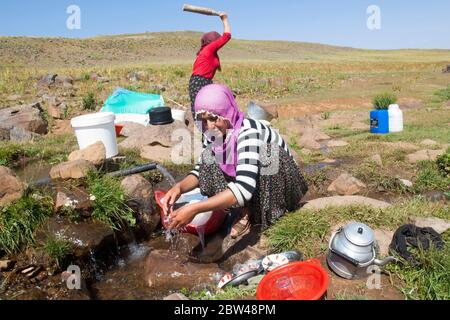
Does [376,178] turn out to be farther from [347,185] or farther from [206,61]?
[206,61]

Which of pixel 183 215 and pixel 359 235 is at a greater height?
pixel 183 215

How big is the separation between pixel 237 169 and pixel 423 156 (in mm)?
3408

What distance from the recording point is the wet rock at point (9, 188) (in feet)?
10.3

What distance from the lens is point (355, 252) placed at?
93.6 inches

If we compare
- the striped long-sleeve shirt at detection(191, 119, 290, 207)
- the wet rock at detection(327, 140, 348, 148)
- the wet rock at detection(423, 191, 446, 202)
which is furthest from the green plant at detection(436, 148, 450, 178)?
the striped long-sleeve shirt at detection(191, 119, 290, 207)

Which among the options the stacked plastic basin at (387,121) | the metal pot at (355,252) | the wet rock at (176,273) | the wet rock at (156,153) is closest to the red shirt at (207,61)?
the wet rock at (156,153)

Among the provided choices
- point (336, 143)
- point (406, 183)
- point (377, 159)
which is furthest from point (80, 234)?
point (336, 143)

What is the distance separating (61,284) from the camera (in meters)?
2.86

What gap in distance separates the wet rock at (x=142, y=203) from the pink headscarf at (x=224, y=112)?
1228 millimetres

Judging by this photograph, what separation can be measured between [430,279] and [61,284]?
2385 mm

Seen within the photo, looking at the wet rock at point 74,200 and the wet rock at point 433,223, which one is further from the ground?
the wet rock at point 74,200

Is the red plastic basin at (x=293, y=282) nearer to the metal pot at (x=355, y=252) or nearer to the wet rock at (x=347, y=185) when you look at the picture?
the metal pot at (x=355, y=252)

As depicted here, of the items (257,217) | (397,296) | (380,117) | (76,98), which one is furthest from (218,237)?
(76,98)

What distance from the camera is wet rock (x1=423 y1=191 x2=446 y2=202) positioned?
3765mm
